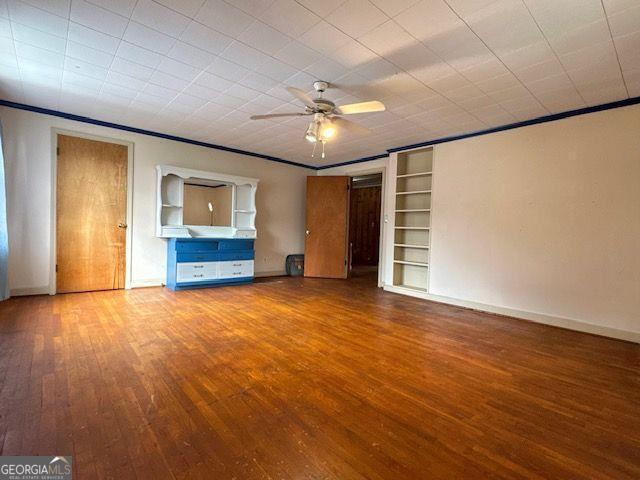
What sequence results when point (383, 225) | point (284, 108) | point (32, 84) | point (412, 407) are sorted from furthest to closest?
1. point (383, 225)
2. point (284, 108)
3. point (32, 84)
4. point (412, 407)

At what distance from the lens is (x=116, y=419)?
1600 millimetres

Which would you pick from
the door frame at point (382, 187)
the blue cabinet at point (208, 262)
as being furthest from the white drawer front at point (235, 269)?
the door frame at point (382, 187)

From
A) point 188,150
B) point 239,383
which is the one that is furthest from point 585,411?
point 188,150

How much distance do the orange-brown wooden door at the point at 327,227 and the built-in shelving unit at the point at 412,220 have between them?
4.47ft

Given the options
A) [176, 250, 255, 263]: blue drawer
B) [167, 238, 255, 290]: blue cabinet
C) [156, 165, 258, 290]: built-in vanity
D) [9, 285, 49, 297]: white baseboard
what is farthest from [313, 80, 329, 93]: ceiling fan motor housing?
[9, 285, 49, 297]: white baseboard

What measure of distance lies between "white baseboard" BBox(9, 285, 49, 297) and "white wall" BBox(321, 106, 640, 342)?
5.71m

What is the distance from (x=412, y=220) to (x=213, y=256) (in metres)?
3.60

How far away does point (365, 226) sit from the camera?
9586 millimetres

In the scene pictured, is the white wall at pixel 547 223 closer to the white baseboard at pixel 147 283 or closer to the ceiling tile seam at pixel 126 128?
the ceiling tile seam at pixel 126 128

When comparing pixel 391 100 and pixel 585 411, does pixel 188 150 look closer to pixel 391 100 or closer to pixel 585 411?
pixel 391 100

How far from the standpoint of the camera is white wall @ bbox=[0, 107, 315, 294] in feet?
13.1

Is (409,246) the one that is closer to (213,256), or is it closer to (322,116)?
(322,116)

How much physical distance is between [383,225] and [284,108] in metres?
3.16

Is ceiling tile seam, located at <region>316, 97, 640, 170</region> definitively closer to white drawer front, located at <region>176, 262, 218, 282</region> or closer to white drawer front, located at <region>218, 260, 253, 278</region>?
white drawer front, located at <region>218, 260, 253, 278</region>
